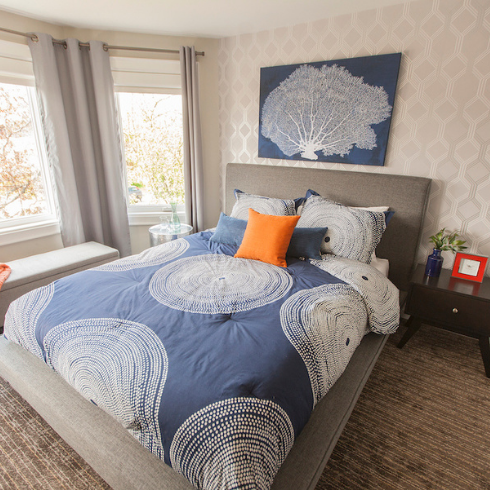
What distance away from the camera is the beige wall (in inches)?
113

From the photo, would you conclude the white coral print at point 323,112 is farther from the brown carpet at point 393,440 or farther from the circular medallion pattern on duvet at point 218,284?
the brown carpet at point 393,440

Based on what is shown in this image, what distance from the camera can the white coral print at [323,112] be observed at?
8.52 ft

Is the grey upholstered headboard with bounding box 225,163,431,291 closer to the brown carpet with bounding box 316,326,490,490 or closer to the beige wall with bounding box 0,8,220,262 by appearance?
the brown carpet with bounding box 316,326,490,490

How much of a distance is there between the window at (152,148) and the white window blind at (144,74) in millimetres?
129

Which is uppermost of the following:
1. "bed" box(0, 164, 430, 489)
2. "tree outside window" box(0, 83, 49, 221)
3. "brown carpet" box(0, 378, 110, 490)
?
"tree outside window" box(0, 83, 49, 221)

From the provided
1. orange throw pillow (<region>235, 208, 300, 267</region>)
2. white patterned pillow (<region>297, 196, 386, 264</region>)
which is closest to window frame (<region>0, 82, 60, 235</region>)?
orange throw pillow (<region>235, 208, 300, 267</region>)

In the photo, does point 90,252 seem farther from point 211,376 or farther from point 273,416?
point 273,416

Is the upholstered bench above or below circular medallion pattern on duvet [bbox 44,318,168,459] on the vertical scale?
below

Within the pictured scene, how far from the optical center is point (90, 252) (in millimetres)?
3051

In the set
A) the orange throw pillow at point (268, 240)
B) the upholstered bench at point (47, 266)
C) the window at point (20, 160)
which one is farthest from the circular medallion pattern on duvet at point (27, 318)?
the window at point (20, 160)

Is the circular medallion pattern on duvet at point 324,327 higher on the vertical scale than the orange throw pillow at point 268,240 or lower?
lower

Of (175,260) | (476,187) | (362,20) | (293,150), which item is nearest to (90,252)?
(175,260)

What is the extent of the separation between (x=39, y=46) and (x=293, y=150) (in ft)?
7.83

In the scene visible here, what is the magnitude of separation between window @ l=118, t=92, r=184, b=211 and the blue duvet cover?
1714 millimetres
